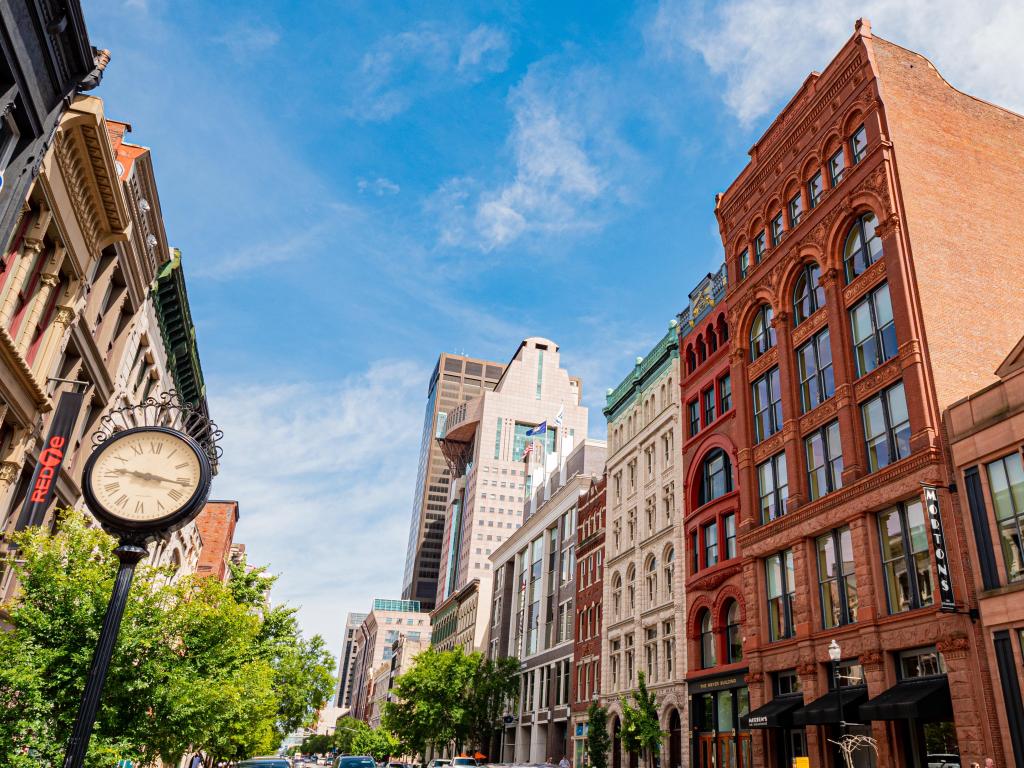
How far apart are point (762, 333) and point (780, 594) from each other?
12920mm

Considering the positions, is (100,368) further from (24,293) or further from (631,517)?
(631,517)

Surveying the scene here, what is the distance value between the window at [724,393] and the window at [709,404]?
87 cm

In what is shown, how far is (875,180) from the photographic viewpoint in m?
32.1

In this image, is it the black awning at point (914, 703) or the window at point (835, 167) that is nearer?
the black awning at point (914, 703)

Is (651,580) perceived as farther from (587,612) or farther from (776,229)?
(776,229)

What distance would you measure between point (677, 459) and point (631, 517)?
749cm

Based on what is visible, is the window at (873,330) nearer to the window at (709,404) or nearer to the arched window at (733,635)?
the window at (709,404)

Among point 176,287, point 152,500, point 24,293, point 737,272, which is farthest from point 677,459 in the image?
point 152,500

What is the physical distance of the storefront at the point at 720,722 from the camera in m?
34.4

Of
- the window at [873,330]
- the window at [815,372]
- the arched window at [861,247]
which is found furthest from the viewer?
the window at [815,372]

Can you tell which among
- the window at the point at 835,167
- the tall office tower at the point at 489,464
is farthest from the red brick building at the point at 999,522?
the tall office tower at the point at 489,464

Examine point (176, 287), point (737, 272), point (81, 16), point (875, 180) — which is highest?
point (737, 272)

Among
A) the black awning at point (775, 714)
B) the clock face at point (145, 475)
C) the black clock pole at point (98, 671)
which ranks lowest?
the black clock pole at point (98, 671)

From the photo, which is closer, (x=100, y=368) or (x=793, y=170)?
(x=100, y=368)
